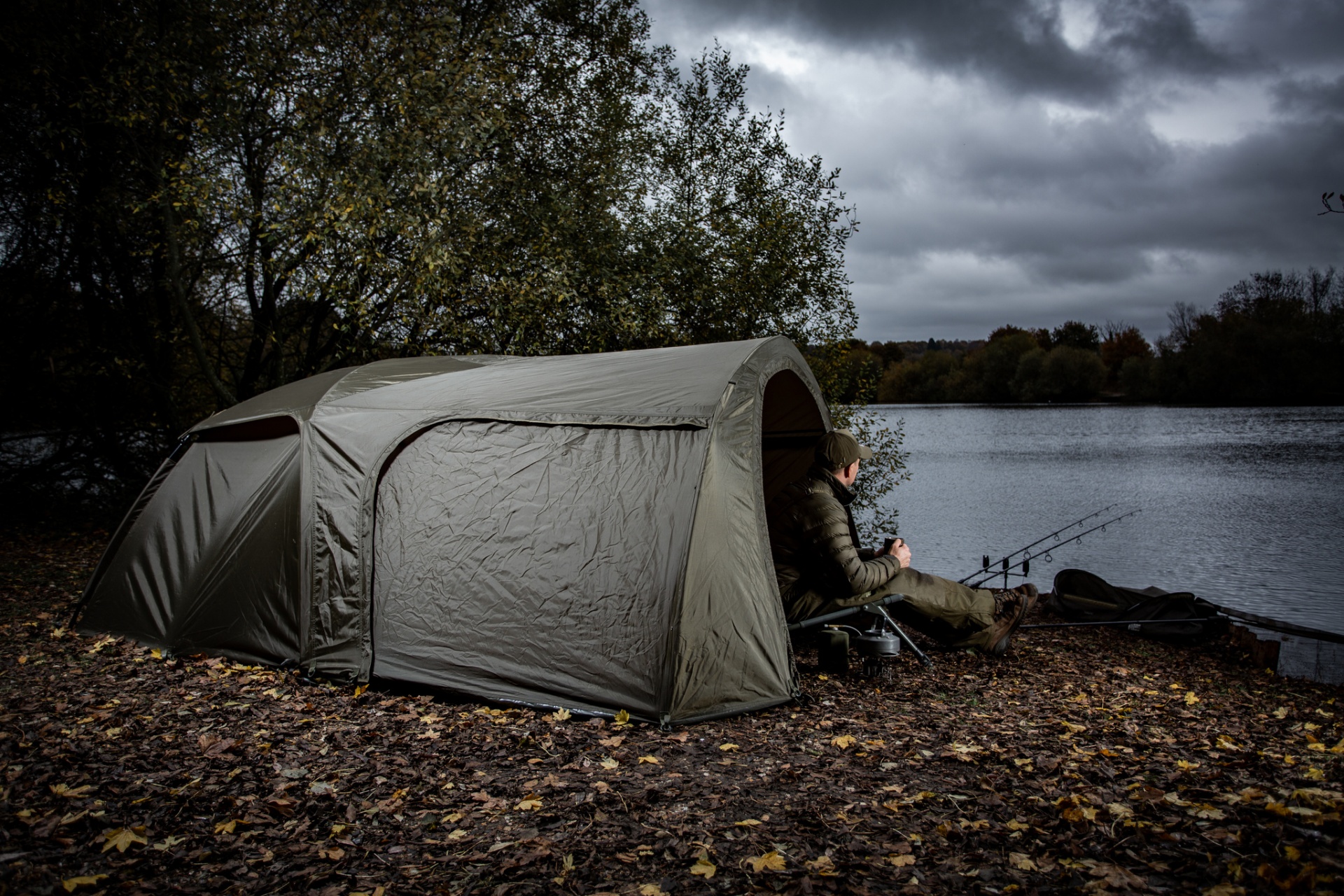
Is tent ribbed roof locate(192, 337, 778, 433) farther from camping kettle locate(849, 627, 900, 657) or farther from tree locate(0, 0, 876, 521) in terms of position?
tree locate(0, 0, 876, 521)

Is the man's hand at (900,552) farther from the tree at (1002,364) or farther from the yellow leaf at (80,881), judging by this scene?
the tree at (1002,364)

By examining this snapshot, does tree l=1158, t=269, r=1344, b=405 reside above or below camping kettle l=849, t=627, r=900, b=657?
above

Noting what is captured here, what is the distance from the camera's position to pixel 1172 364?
48.5 metres

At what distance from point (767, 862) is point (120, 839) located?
2494mm

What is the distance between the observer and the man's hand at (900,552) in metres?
5.81

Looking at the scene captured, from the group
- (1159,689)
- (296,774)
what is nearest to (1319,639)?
(1159,689)

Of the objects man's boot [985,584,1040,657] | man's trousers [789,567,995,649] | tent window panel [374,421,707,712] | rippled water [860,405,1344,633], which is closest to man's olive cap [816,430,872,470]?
man's trousers [789,567,995,649]

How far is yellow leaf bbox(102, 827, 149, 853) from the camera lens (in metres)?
3.25

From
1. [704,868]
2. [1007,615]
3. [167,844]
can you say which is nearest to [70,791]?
[167,844]

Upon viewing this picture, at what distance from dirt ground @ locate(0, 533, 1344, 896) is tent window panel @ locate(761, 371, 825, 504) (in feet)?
7.40

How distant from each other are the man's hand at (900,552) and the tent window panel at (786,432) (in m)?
1.38

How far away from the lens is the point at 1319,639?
272 inches

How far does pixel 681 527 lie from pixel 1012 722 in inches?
85.4

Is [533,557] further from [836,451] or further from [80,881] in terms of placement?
[80,881]
